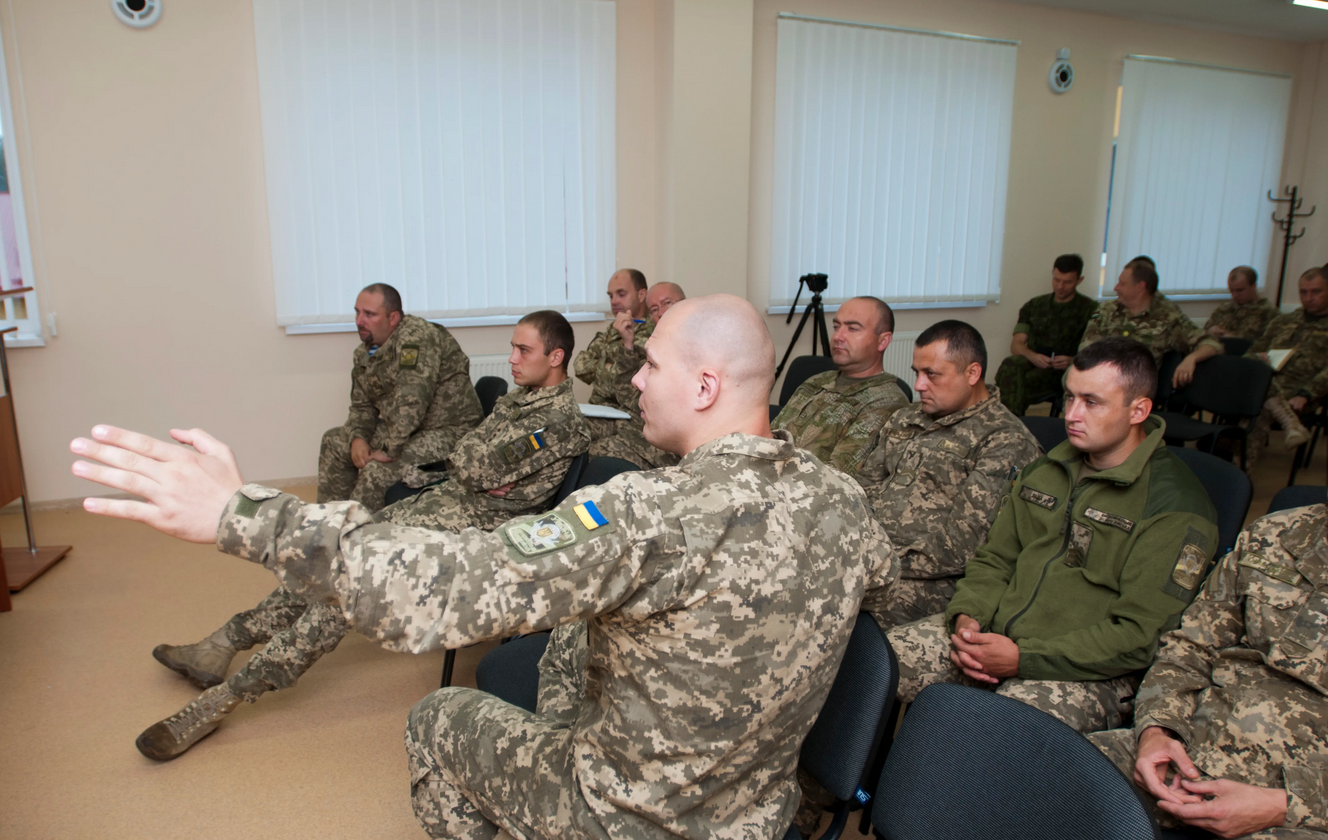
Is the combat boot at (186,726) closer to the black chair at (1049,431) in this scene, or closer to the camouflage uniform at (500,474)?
the camouflage uniform at (500,474)

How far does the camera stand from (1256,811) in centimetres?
132

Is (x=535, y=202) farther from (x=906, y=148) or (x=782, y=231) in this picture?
(x=906, y=148)

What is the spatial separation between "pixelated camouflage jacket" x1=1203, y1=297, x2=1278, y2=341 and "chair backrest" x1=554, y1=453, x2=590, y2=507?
5.14m

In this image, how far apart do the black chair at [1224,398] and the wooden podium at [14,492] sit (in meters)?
5.10

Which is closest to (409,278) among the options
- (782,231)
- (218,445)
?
(782,231)

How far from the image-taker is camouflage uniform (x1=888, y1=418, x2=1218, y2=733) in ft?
5.73

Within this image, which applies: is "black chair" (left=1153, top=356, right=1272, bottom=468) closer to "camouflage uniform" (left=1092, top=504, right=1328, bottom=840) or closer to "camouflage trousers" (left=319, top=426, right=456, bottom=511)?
"camouflage uniform" (left=1092, top=504, right=1328, bottom=840)

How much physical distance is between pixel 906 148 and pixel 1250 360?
2523 mm

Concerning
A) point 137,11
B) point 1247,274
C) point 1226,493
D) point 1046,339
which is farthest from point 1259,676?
point 1247,274

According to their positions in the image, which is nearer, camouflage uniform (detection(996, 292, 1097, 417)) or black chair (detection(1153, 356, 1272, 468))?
black chair (detection(1153, 356, 1272, 468))

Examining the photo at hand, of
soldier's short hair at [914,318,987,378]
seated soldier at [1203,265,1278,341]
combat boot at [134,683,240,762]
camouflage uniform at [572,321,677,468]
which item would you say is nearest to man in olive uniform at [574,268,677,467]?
camouflage uniform at [572,321,677,468]

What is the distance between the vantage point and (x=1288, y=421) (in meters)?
4.68

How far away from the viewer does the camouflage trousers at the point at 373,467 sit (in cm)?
353

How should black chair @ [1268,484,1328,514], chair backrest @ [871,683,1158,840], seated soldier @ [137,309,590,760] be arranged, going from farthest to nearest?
seated soldier @ [137,309,590,760], black chair @ [1268,484,1328,514], chair backrest @ [871,683,1158,840]
